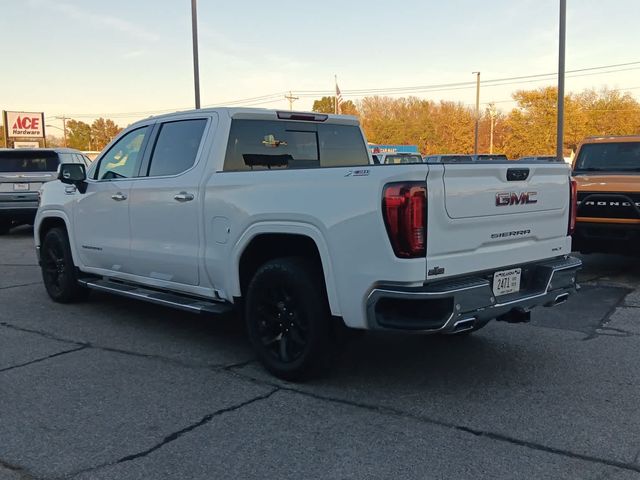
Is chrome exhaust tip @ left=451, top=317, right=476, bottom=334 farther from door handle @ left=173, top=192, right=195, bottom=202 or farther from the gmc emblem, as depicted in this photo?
door handle @ left=173, top=192, right=195, bottom=202

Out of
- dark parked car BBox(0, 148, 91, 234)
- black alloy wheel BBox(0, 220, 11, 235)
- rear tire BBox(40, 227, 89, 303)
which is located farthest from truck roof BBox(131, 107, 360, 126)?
black alloy wheel BBox(0, 220, 11, 235)

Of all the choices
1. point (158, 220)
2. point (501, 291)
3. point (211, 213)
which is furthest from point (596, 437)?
point (158, 220)

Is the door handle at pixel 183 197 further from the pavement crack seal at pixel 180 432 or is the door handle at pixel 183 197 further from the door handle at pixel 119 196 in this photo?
the pavement crack seal at pixel 180 432

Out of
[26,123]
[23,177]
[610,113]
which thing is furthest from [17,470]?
[610,113]

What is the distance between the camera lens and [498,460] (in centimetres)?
334

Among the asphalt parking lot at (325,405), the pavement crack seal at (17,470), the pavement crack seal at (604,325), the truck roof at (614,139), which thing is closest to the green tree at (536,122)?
the truck roof at (614,139)

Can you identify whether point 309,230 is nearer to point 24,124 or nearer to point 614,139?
point 614,139

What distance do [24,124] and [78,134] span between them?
238 ft

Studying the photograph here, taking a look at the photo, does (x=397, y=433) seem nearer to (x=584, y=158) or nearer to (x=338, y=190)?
A: (x=338, y=190)

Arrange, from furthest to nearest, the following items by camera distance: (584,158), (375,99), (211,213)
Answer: (375,99)
(584,158)
(211,213)

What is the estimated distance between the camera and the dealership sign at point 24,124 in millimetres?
52938

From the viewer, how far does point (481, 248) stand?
4.07m

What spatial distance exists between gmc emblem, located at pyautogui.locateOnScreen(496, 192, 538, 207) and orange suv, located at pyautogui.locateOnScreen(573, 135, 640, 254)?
437cm

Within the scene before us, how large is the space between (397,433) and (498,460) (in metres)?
0.61
